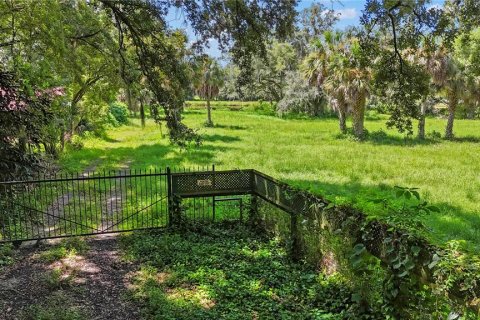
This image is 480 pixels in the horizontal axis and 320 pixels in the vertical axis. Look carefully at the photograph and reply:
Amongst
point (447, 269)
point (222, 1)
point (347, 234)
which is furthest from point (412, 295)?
point (222, 1)

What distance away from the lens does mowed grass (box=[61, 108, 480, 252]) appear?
37.1ft

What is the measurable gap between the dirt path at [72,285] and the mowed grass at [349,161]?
3.69 m

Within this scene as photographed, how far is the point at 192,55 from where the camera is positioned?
9969 mm

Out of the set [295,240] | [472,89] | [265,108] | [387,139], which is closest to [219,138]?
[387,139]

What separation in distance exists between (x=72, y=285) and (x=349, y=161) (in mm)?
15031

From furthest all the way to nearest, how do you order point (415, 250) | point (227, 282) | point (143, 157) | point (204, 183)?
point (143, 157) → point (204, 183) → point (227, 282) → point (415, 250)

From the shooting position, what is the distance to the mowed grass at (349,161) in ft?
37.1

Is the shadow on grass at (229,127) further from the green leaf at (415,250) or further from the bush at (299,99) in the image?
the green leaf at (415,250)

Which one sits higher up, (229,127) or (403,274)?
(403,274)

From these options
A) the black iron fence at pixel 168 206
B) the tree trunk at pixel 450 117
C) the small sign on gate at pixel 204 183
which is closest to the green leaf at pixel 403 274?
the black iron fence at pixel 168 206

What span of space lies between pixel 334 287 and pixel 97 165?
1513 cm

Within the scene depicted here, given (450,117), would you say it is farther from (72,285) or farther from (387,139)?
(72,285)

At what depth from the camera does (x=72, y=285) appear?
22.6 ft

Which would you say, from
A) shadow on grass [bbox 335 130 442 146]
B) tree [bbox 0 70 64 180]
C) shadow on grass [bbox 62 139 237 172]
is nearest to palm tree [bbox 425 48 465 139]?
shadow on grass [bbox 335 130 442 146]
